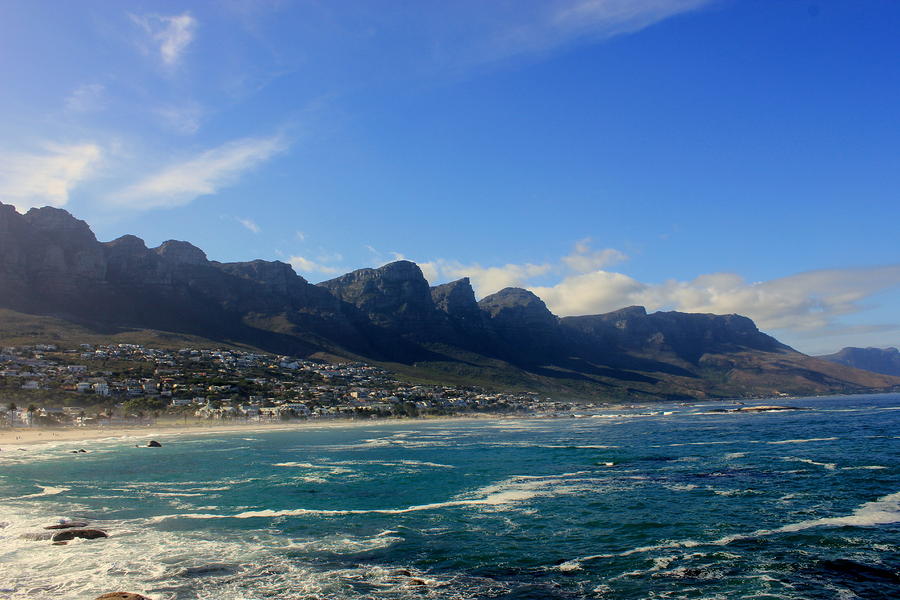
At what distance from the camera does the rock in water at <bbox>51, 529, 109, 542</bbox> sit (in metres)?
27.9

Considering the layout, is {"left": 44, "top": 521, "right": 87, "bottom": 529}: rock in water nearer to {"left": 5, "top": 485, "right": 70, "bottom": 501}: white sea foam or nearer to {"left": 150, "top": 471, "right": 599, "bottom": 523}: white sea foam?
{"left": 150, "top": 471, "right": 599, "bottom": 523}: white sea foam

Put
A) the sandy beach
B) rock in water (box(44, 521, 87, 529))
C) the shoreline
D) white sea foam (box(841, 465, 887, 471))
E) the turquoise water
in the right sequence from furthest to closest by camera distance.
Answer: the sandy beach < the shoreline < white sea foam (box(841, 465, 887, 471)) < rock in water (box(44, 521, 87, 529)) < the turquoise water

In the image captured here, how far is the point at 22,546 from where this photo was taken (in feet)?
88.1

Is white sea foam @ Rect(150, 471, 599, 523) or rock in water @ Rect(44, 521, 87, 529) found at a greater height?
rock in water @ Rect(44, 521, 87, 529)

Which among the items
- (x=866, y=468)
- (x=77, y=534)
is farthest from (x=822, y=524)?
(x=77, y=534)

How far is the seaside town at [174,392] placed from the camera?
4616 inches

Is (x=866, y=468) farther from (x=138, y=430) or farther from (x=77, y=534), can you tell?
(x=138, y=430)

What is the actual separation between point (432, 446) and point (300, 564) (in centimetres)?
5486

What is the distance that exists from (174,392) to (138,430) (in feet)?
118

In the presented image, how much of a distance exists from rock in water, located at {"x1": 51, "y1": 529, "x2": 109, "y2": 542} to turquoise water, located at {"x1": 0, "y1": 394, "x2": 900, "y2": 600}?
61 cm

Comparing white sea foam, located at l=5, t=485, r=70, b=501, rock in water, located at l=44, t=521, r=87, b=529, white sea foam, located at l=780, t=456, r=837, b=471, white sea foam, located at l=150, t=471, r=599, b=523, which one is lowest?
white sea foam, located at l=5, t=485, r=70, b=501

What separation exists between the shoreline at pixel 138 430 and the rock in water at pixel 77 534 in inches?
2247

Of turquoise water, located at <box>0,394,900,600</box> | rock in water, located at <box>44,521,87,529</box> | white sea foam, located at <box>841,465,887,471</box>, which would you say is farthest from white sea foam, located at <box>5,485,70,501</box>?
white sea foam, located at <box>841,465,887,471</box>

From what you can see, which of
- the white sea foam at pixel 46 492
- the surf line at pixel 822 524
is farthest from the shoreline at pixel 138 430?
the surf line at pixel 822 524
